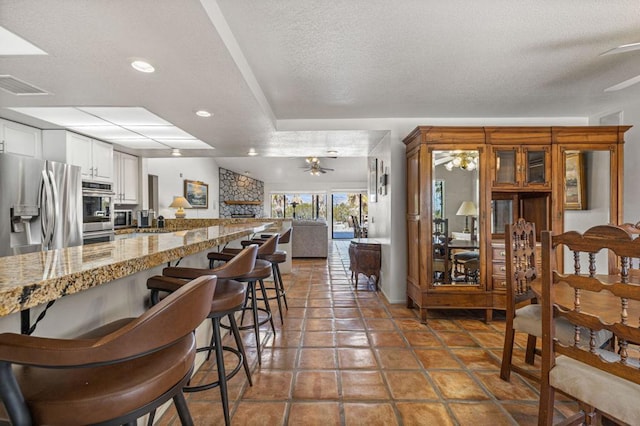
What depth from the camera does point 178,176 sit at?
23.0 feet

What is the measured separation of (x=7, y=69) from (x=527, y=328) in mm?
3642

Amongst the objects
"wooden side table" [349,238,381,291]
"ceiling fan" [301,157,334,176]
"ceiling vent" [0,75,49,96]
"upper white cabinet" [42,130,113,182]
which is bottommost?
"wooden side table" [349,238,381,291]

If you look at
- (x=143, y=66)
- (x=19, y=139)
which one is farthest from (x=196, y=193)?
(x=143, y=66)

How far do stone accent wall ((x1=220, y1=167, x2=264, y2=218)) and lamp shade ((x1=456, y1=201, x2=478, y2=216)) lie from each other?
794 centimetres

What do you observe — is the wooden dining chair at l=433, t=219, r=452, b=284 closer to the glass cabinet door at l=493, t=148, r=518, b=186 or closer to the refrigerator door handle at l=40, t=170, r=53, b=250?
the glass cabinet door at l=493, t=148, r=518, b=186

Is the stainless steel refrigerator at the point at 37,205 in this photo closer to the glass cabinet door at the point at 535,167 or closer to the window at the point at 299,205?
the glass cabinet door at the point at 535,167

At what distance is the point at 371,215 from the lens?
207 inches

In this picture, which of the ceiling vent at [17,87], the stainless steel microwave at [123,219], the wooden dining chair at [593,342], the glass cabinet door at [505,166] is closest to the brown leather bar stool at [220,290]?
the wooden dining chair at [593,342]

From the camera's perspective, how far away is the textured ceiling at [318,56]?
158 centimetres

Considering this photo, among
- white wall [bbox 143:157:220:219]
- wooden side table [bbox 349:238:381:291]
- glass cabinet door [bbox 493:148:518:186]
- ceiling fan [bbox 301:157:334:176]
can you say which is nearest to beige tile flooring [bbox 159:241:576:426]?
wooden side table [bbox 349:238:381:291]

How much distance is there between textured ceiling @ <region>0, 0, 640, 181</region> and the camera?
5.20 ft

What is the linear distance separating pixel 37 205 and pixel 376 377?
3417 mm

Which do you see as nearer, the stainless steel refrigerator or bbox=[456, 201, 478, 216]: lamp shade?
the stainless steel refrigerator

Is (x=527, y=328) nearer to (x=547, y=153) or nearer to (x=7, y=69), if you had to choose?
(x=547, y=153)
